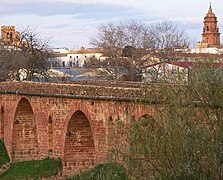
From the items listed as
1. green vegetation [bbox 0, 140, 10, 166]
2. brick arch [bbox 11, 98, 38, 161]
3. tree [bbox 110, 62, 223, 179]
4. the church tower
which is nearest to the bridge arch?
brick arch [bbox 11, 98, 38, 161]

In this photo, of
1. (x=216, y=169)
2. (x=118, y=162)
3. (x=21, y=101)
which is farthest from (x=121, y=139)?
(x=21, y=101)

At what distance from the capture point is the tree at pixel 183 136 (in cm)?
966

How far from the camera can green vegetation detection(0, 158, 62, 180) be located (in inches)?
779

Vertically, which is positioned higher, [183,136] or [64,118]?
[183,136]

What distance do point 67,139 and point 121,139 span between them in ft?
28.6

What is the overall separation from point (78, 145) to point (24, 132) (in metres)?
4.27

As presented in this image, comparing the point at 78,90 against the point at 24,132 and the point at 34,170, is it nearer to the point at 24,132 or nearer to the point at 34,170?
the point at 34,170

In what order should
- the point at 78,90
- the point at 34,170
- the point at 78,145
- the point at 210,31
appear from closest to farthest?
the point at 78,90, the point at 78,145, the point at 34,170, the point at 210,31

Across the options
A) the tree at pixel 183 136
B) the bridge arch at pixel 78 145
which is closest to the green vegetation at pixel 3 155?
the bridge arch at pixel 78 145

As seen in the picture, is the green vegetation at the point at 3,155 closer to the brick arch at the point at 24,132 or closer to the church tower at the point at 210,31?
the brick arch at the point at 24,132

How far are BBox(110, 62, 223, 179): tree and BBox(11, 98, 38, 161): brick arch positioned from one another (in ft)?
41.5

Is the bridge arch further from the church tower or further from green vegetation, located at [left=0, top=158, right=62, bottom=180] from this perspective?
the church tower

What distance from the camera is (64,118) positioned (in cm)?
1977

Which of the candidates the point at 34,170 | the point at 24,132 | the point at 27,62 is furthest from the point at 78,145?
the point at 27,62
